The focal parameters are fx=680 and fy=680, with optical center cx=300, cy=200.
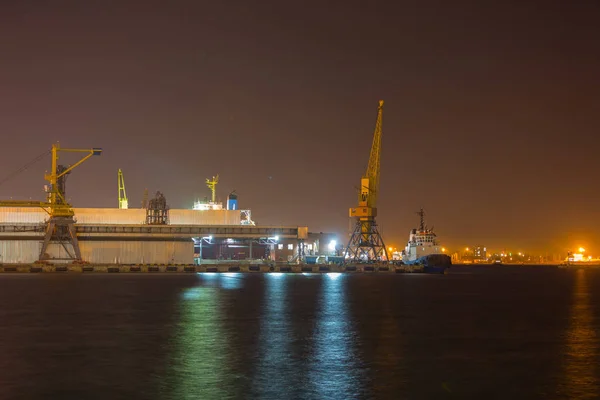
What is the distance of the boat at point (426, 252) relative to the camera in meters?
141

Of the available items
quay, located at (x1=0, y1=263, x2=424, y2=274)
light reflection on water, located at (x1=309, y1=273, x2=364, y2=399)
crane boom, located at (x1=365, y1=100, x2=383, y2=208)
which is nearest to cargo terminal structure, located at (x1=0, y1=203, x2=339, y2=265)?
quay, located at (x1=0, y1=263, x2=424, y2=274)

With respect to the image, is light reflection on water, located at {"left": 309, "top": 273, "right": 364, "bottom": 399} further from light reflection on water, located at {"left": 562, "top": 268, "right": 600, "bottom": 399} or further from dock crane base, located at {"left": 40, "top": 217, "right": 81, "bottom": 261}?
dock crane base, located at {"left": 40, "top": 217, "right": 81, "bottom": 261}

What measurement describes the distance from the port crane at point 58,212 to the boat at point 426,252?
6979 centimetres

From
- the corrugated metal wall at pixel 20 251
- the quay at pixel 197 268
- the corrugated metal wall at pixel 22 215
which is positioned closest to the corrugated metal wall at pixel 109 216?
the corrugated metal wall at pixel 22 215

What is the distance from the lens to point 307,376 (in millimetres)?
23844

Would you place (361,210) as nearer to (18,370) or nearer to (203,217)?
(203,217)

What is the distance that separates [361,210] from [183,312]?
3629 inches

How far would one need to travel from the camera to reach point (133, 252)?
125 metres

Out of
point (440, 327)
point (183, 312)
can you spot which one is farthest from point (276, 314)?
point (440, 327)

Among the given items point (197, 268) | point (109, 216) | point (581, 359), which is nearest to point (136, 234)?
point (109, 216)

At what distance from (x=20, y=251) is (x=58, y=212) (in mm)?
11995

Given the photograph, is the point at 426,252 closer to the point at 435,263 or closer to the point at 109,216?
the point at 435,263

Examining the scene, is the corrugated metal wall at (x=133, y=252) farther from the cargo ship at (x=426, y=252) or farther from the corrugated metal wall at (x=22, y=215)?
the cargo ship at (x=426, y=252)

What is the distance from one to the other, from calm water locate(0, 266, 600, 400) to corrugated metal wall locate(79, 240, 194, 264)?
7181 cm
